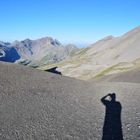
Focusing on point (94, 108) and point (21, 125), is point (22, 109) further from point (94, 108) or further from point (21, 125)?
point (94, 108)

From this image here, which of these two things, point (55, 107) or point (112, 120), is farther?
point (55, 107)

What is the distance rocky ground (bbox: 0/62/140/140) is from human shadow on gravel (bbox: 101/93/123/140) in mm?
283

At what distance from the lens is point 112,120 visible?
19.6m

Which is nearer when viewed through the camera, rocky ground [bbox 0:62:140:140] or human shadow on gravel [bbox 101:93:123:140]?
human shadow on gravel [bbox 101:93:123:140]

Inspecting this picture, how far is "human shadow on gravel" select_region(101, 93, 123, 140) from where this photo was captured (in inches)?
643

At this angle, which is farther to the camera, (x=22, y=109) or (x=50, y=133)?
(x=22, y=109)

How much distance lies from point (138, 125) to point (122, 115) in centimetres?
276

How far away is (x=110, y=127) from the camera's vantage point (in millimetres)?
17875

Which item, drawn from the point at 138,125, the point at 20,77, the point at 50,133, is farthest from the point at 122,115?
the point at 20,77

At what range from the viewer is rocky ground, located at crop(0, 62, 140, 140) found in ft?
54.0

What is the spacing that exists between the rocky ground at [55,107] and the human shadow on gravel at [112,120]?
0.28 meters

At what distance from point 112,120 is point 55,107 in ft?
15.5

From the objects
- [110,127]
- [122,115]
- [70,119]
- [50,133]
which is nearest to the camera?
[50,133]

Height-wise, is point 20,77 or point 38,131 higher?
point 20,77
